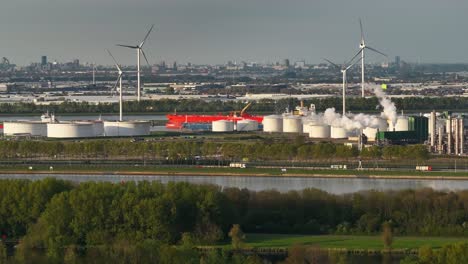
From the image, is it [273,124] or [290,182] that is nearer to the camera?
[290,182]

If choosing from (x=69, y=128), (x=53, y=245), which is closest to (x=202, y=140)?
(x=69, y=128)

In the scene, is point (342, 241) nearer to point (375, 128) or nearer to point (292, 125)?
point (375, 128)

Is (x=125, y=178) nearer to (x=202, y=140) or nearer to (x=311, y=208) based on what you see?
(x=311, y=208)

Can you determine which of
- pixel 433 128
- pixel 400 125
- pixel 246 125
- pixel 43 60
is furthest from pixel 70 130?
pixel 43 60

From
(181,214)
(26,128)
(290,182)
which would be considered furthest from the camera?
(26,128)

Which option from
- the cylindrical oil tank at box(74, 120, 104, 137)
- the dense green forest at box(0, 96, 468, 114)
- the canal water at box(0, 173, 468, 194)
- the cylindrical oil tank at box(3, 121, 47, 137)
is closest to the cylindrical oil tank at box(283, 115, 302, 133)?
the cylindrical oil tank at box(74, 120, 104, 137)

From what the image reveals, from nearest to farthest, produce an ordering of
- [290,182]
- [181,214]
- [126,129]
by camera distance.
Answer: [181,214] → [290,182] → [126,129]
